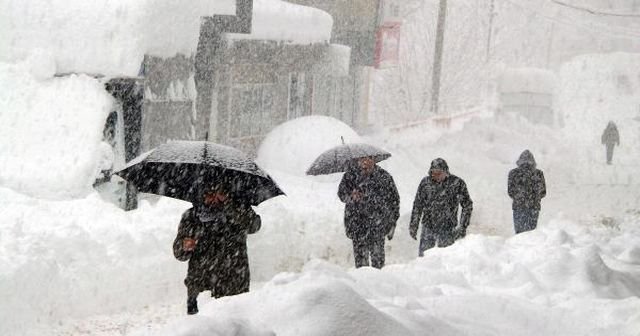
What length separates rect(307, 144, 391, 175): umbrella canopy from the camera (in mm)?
8891

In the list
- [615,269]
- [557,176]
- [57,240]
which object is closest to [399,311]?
[615,269]

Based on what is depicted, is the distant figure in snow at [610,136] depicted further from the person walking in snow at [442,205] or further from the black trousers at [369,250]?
the black trousers at [369,250]

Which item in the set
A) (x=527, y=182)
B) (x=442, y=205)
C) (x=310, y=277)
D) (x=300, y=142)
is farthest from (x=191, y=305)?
(x=300, y=142)

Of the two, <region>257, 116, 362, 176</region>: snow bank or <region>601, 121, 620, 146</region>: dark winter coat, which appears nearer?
<region>257, 116, 362, 176</region>: snow bank

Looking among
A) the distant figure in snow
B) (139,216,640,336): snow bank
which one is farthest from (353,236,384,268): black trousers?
the distant figure in snow

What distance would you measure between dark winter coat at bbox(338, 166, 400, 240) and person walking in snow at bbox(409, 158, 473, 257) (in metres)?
0.47

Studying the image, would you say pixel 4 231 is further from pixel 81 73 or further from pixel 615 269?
pixel 615 269

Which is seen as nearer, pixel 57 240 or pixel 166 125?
pixel 57 240

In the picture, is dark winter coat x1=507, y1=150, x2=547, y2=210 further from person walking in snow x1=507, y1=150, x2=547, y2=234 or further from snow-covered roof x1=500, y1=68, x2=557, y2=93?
snow-covered roof x1=500, y1=68, x2=557, y2=93

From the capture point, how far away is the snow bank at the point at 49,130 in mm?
9773

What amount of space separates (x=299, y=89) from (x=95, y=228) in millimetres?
12823

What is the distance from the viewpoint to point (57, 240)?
8.75 meters

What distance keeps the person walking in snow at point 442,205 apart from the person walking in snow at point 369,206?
458mm

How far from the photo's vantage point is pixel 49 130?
33.4 ft
